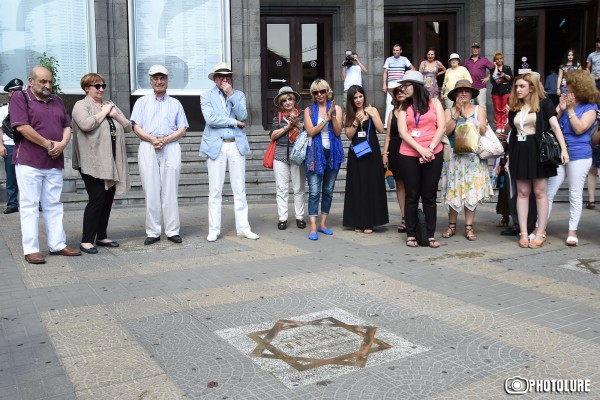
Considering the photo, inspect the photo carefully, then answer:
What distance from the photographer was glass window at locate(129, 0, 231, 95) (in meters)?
14.9

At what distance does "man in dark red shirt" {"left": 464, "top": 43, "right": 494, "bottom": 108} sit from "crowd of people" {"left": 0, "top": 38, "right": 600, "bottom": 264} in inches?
290

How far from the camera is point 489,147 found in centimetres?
748

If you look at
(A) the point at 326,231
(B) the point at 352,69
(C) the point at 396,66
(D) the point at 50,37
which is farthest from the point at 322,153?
(D) the point at 50,37

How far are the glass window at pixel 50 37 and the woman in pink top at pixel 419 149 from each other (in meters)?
9.49

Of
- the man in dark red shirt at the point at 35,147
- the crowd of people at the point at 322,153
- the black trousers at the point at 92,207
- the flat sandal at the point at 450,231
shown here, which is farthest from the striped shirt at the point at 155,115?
the flat sandal at the point at 450,231

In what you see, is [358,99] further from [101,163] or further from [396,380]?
[396,380]

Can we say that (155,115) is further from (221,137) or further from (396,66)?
(396,66)

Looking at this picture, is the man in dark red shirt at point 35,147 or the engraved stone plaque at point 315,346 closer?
the engraved stone plaque at point 315,346

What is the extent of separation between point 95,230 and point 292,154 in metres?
2.52

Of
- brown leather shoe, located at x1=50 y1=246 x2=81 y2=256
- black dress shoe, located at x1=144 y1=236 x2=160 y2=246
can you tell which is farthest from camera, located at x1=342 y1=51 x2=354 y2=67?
brown leather shoe, located at x1=50 y1=246 x2=81 y2=256

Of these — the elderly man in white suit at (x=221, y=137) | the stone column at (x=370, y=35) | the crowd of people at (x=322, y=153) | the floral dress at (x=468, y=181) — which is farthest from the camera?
the stone column at (x=370, y=35)

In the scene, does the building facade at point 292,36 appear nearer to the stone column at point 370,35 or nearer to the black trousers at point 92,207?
the stone column at point 370,35

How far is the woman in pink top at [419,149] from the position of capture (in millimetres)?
7250

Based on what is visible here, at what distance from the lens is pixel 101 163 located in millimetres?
7109
